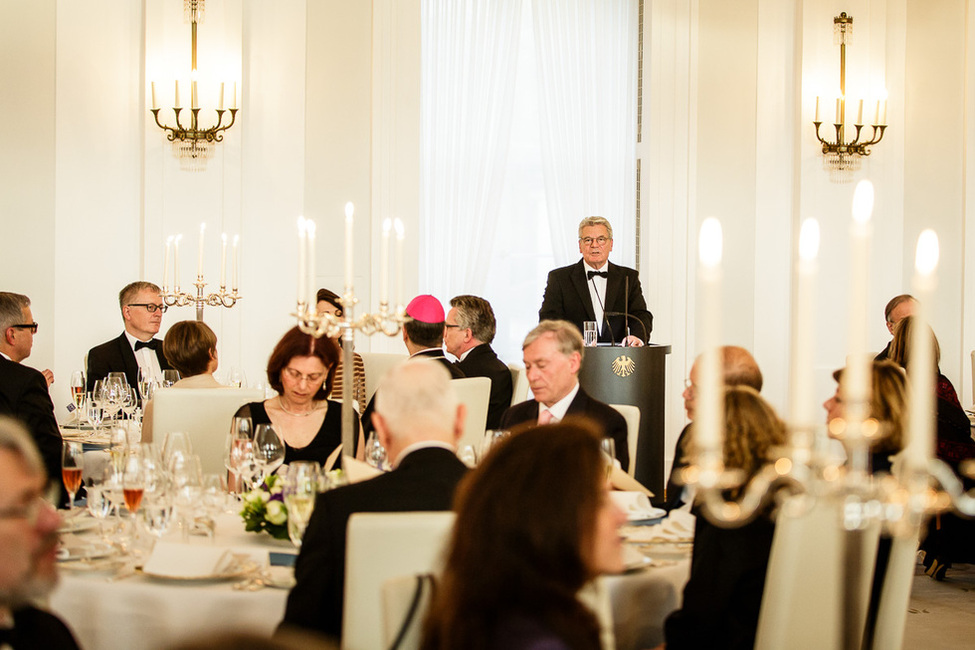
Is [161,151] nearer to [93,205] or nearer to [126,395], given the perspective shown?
[93,205]

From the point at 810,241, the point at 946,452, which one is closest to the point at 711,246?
the point at 810,241

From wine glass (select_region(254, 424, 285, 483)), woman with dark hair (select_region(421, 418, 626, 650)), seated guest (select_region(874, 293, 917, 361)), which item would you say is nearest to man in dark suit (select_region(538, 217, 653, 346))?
seated guest (select_region(874, 293, 917, 361))

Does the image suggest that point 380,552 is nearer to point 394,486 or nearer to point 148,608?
point 394,486

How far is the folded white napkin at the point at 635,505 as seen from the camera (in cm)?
334

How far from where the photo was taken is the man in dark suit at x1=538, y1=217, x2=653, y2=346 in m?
6.89

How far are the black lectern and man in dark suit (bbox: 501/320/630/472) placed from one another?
1.91 m

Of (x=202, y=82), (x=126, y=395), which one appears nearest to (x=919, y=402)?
(x=126, y=395)

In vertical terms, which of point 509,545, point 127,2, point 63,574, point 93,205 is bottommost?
point 63,574

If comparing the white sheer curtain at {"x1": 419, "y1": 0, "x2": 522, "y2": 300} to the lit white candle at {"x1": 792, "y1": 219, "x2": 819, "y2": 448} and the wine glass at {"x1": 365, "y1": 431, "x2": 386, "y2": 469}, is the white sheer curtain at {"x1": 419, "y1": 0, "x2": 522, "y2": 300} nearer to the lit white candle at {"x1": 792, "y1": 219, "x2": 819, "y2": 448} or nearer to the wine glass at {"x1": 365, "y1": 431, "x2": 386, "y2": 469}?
the wine glass at {"x1": 365, "y1": 431, "x2": 386, "y2": 469}

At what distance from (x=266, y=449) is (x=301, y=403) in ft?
2.47

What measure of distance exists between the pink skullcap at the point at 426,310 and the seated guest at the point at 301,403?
155 centimetres

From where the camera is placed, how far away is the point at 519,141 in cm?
855

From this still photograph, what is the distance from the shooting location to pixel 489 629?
1.57 meters

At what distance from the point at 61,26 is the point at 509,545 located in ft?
21.8
